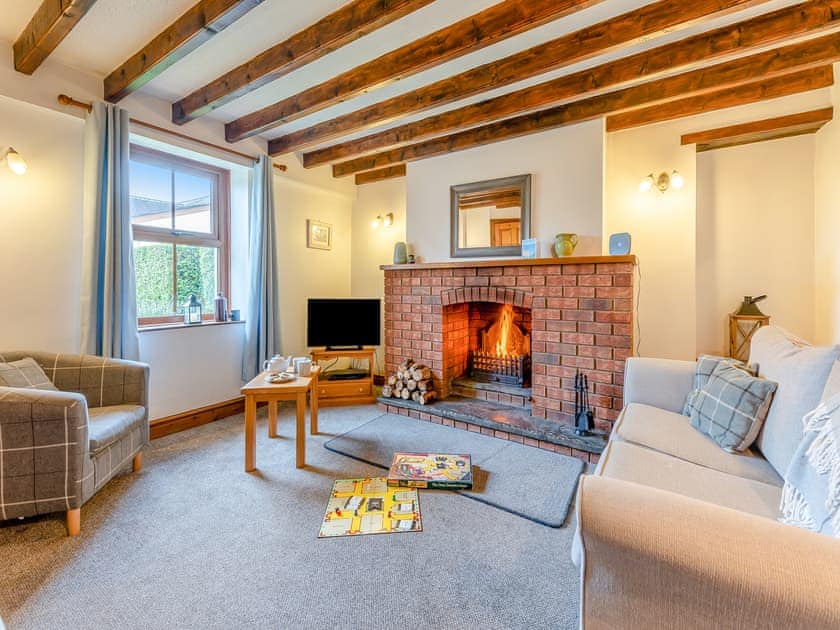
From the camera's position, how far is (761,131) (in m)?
2.88

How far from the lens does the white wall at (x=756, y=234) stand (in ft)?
9.70

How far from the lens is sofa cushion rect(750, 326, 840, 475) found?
129 cm

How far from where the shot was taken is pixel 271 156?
12.0ft

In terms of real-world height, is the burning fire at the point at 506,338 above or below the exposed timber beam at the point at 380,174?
below

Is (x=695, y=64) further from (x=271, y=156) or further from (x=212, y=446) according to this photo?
(x=212, y=446)

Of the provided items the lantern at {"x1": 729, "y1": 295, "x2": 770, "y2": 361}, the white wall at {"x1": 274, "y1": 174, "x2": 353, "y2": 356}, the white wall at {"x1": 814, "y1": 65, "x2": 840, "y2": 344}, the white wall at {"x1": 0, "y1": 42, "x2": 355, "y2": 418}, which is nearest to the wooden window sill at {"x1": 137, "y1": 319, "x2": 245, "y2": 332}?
the white wall at {"x1": 0, "y1": 42, "x2": 355, "y2": 418}

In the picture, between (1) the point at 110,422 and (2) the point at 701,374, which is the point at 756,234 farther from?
(1) the point at 110,422

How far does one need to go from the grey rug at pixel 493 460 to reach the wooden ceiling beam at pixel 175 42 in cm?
251

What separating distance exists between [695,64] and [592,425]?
2.29 meters

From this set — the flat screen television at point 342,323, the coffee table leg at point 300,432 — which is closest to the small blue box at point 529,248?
the flat screen television at point 342,323

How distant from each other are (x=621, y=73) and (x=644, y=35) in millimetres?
446

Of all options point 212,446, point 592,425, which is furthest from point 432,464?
point 212,446

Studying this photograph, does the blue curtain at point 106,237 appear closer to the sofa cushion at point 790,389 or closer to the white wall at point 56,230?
the white wall at point 56,230

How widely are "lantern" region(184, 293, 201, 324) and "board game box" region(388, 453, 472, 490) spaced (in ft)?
6.95
